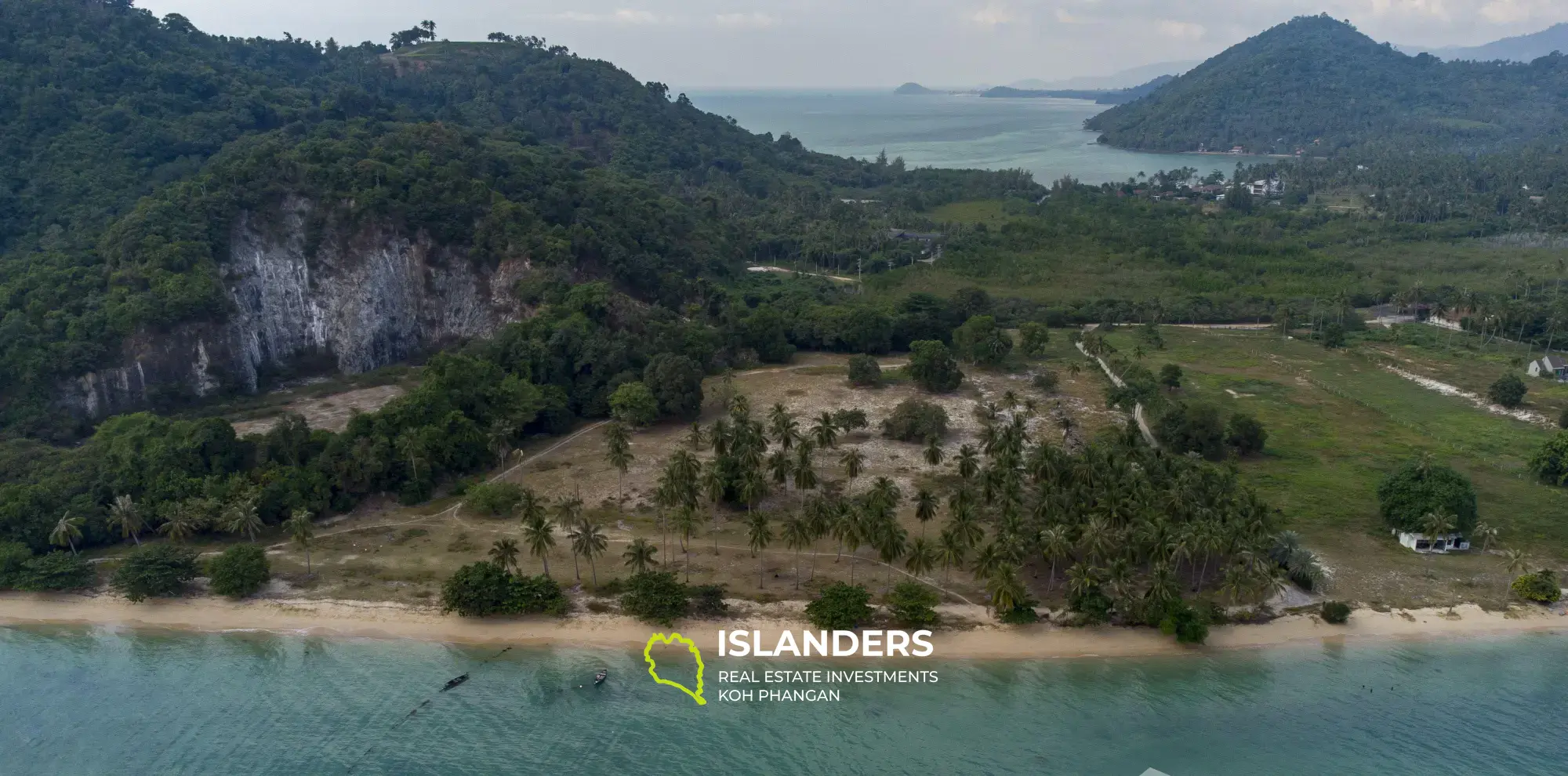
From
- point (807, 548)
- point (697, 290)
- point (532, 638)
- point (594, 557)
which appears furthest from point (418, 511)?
point (697, 290)

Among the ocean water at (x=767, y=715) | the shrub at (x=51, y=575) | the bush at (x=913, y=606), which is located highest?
the shrub at (x=51, y=575)

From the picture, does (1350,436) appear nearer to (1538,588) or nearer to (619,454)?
(1538,588)

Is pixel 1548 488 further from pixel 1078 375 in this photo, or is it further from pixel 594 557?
pixel 594 557

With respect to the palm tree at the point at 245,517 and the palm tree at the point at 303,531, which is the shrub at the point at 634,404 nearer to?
the palm tree at the point at 303,531

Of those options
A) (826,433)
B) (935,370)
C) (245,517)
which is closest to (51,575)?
(245,517)

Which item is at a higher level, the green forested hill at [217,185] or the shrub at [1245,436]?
the green forested hill at [217,185]

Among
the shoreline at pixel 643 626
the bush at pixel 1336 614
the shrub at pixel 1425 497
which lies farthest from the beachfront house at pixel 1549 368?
the bush at pixel 1336 614
